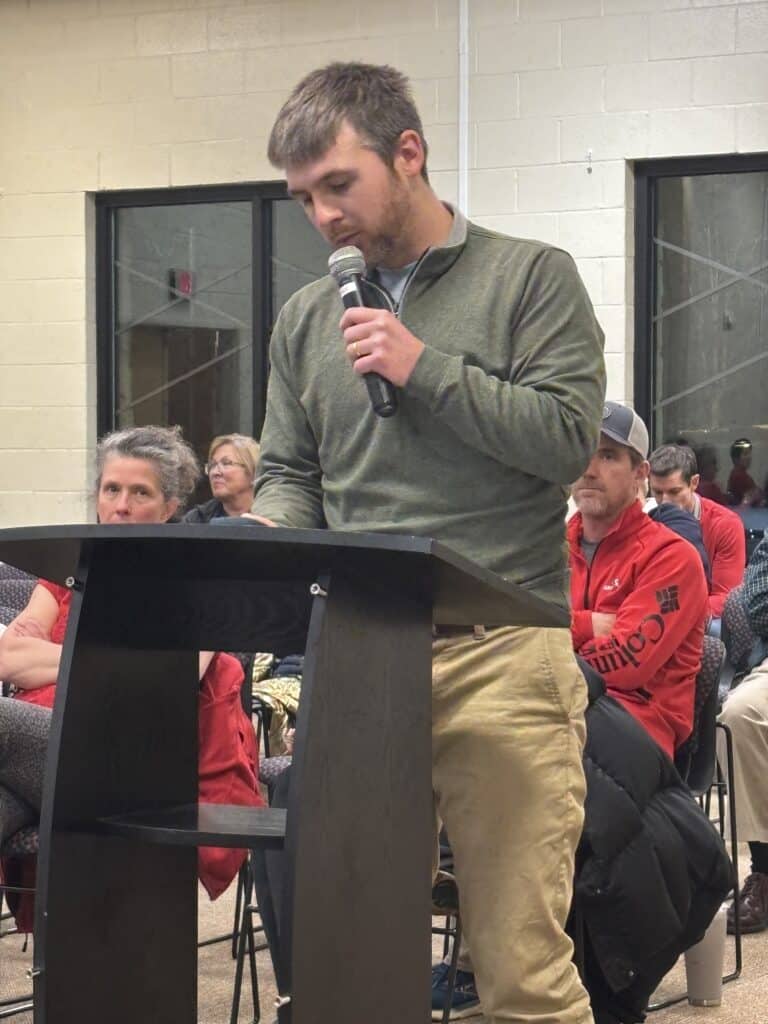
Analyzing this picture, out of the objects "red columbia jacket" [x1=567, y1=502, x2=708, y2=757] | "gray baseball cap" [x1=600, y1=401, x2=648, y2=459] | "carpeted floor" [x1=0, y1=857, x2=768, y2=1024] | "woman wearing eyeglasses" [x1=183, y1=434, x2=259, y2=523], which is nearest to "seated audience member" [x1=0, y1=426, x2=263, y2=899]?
"carpeted floor" [x1=0, y1=857, x2=768, y2=1024]

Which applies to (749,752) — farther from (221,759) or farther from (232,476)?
(232,476)

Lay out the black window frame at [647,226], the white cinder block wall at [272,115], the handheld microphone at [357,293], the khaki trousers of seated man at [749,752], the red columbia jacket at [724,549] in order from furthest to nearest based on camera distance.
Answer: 1. the black window frame at [647,226]
2. the white cinder block wall at [272,115]
3. the red columbia jacket at [724,549]
4. the khaki trousers of seated man at [749,752]
5. the handheld microphone at [357,293]

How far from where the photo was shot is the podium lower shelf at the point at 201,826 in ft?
5.36

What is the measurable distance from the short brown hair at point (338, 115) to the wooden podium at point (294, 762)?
0.55 metres

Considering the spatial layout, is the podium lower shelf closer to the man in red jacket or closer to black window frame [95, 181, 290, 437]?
the man in red jacket

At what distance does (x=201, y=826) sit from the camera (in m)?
1.71

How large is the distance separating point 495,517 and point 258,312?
5485mm

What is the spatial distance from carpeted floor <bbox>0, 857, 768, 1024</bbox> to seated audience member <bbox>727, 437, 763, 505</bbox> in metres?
3.19

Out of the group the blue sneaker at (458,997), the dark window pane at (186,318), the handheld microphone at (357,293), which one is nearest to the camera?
the handheld microphone at (357,293)

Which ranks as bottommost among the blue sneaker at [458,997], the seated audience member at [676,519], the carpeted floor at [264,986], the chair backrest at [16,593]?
the carpeted floor at [264,986]

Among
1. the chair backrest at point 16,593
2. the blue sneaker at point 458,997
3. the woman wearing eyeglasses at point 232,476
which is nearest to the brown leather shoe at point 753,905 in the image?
the blue sneaker at point 458,997

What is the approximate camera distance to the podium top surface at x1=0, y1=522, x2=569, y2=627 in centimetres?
151

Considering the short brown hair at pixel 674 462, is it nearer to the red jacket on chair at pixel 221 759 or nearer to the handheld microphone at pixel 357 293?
the red jacket on chair at pixel 221 759

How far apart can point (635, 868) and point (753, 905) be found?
1399 mm
